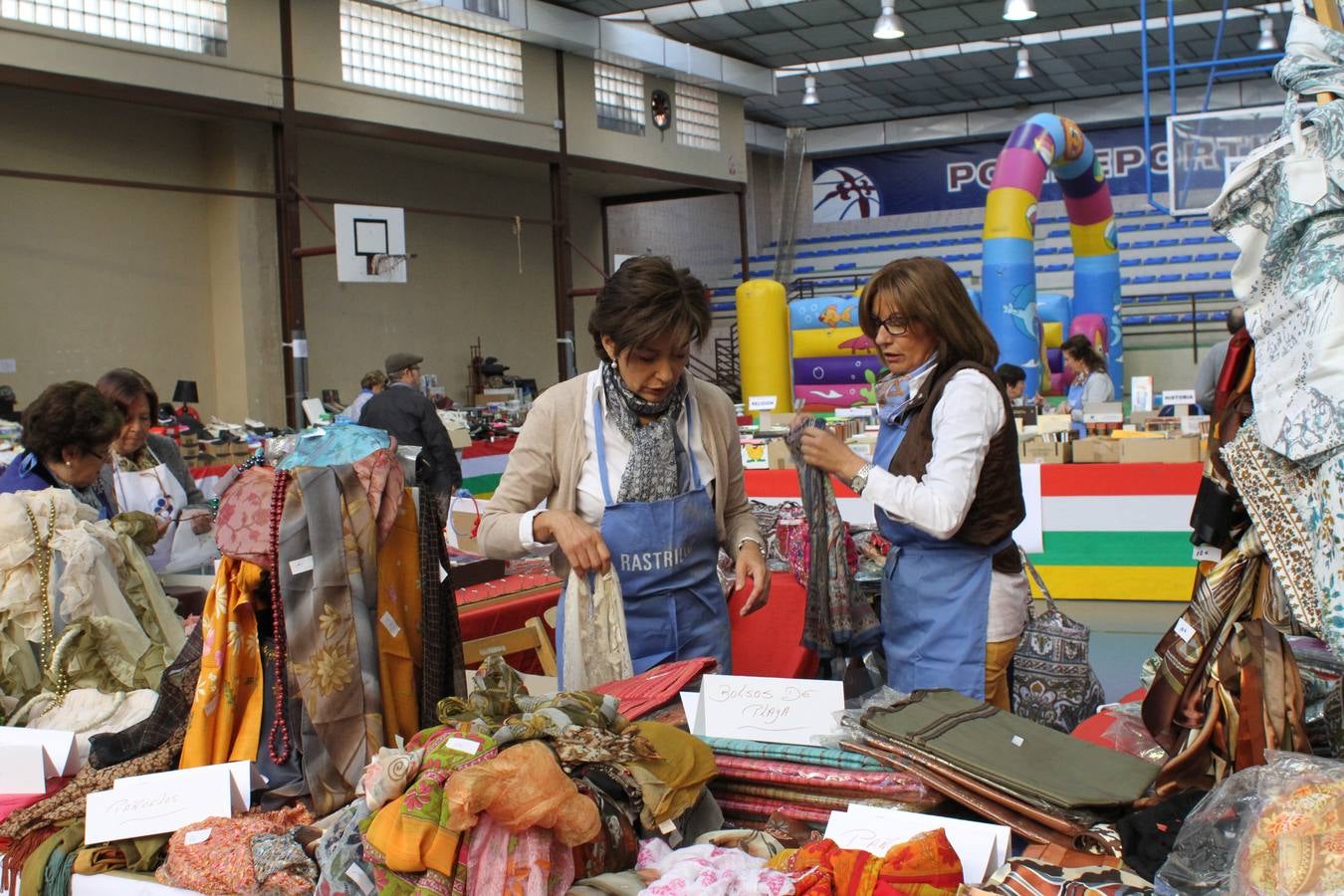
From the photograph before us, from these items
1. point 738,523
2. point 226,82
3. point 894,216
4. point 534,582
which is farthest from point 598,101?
point 738,523

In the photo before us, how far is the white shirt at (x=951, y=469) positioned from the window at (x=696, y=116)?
14.3 m

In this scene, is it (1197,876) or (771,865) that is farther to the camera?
(771,865)

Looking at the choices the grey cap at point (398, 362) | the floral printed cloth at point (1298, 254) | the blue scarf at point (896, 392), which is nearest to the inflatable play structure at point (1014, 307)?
the grey cap at point (398, 362)

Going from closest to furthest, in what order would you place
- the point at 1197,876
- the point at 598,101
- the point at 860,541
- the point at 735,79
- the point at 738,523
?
the point at 1197,876, the point at 738,523, the point at 860,541, the point at 598,101, the point at 735,79

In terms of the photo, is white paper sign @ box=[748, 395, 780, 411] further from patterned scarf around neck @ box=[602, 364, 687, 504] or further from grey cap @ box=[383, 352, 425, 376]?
patterned scarf around neck @ box=[602, 364, 687, 504]

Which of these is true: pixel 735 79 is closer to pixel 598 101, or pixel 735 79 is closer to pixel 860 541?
pixel 598 101

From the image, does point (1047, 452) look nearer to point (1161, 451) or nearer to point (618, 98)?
point (1161, 451)

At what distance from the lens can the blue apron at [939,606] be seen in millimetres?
2193

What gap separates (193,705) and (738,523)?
1051mm

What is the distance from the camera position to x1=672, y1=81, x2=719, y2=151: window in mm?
16016

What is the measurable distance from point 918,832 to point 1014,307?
392 inches

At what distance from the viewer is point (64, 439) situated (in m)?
2.89

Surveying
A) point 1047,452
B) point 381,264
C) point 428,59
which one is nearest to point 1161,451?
point 1047,452

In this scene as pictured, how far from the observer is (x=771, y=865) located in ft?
4.97
